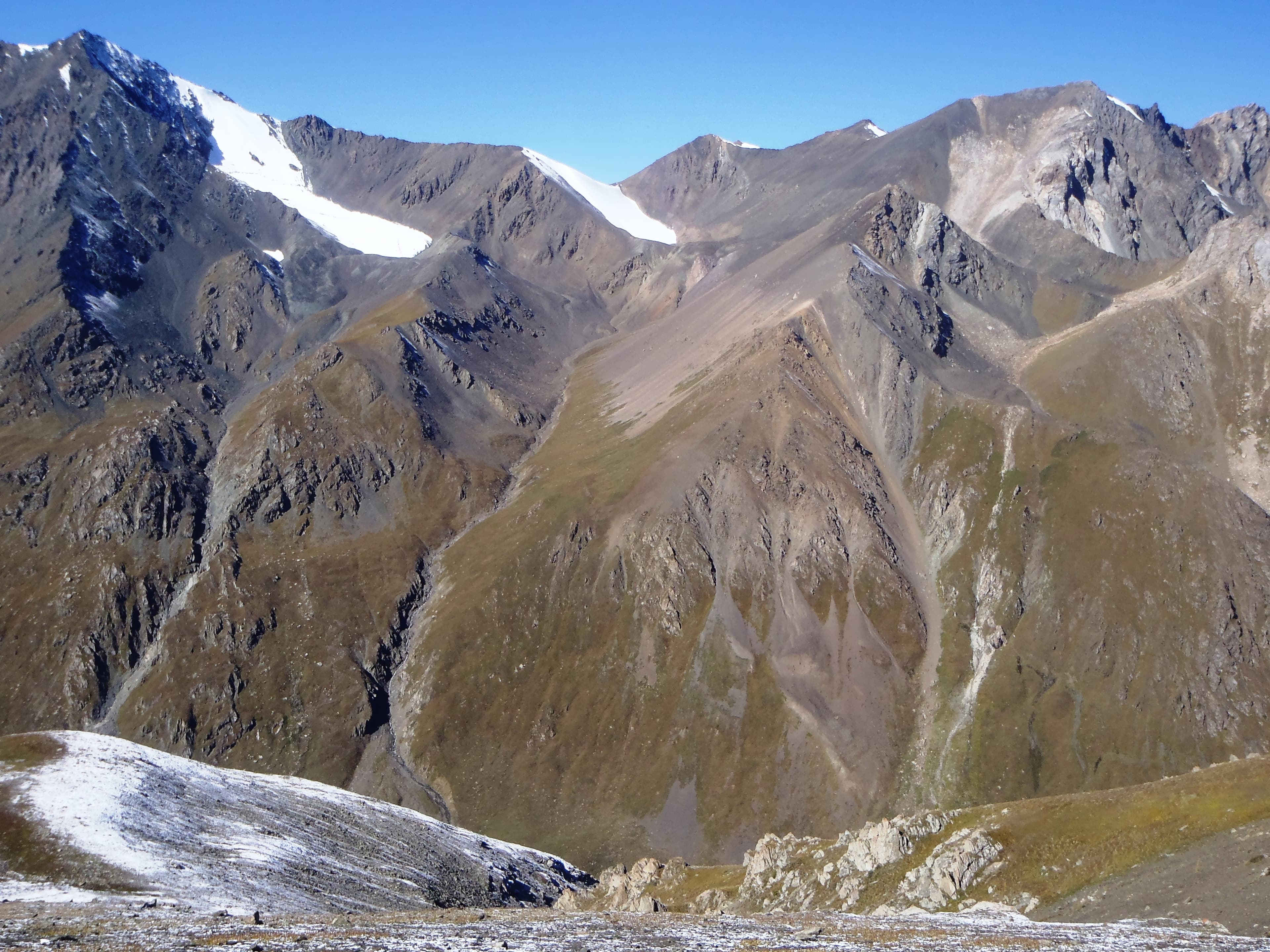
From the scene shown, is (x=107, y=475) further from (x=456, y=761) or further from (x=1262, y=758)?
(x=1262, y=758)

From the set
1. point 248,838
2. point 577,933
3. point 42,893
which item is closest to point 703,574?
point 248,838

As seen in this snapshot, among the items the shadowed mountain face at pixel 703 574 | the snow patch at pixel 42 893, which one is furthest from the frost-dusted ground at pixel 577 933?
the shadowed mountain face at pixel 703 574

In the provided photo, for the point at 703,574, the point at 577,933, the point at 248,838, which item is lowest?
the point at 577,933

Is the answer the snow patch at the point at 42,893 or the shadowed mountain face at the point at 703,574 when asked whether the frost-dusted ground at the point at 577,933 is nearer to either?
the snow patch at the point at 42,893

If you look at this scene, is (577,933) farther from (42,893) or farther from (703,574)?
(703,574)

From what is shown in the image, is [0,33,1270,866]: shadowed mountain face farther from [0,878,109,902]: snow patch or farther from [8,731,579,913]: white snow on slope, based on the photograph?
[0,878,109,902]: snow patch

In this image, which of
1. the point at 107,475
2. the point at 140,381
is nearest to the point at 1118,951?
the point at 107,475
